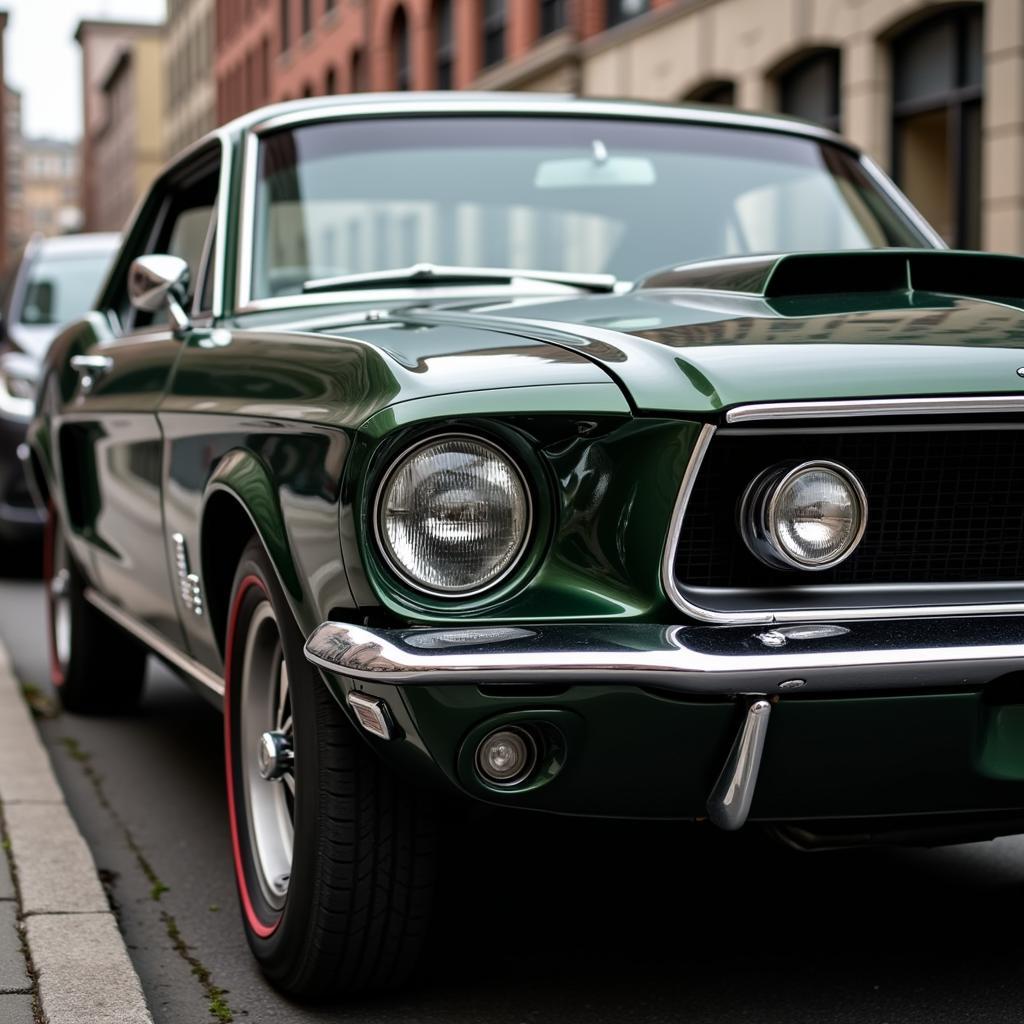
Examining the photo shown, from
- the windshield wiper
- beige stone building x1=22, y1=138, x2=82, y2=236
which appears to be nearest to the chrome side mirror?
the windshield wiper

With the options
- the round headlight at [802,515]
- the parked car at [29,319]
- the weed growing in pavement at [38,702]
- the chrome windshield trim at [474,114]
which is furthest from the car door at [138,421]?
the parked car at [29,319]

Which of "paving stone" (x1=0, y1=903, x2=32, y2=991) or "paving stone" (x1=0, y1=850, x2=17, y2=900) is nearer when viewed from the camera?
"paving stone" (x1=0, y1=903, x2=32, y2=991)

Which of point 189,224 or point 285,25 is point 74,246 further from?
point 285,25

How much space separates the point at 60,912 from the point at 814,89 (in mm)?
15863

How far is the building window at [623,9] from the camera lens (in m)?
21.8

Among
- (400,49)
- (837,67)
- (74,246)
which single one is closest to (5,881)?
(74,246)

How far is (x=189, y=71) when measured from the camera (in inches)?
2525

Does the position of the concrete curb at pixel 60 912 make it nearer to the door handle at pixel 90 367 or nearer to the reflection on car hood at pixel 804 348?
the door handle at pixel 90 367

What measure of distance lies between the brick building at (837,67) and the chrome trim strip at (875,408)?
12.1 meters

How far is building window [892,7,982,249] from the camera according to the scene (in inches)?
604

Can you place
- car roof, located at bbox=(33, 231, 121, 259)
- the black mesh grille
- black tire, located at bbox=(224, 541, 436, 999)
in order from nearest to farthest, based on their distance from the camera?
the black mesh grille → black tire, located at bbox=(224, 541, 436, 999) → car roof, located at bbox=(33, 231, 121, 259)

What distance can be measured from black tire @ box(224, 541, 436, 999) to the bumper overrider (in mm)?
221

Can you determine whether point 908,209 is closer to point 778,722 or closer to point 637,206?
point 637,206

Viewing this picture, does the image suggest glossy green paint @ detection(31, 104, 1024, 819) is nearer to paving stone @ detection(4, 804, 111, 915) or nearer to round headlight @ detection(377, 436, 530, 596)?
round headlight @ detection(377, 436, 530, 596)
